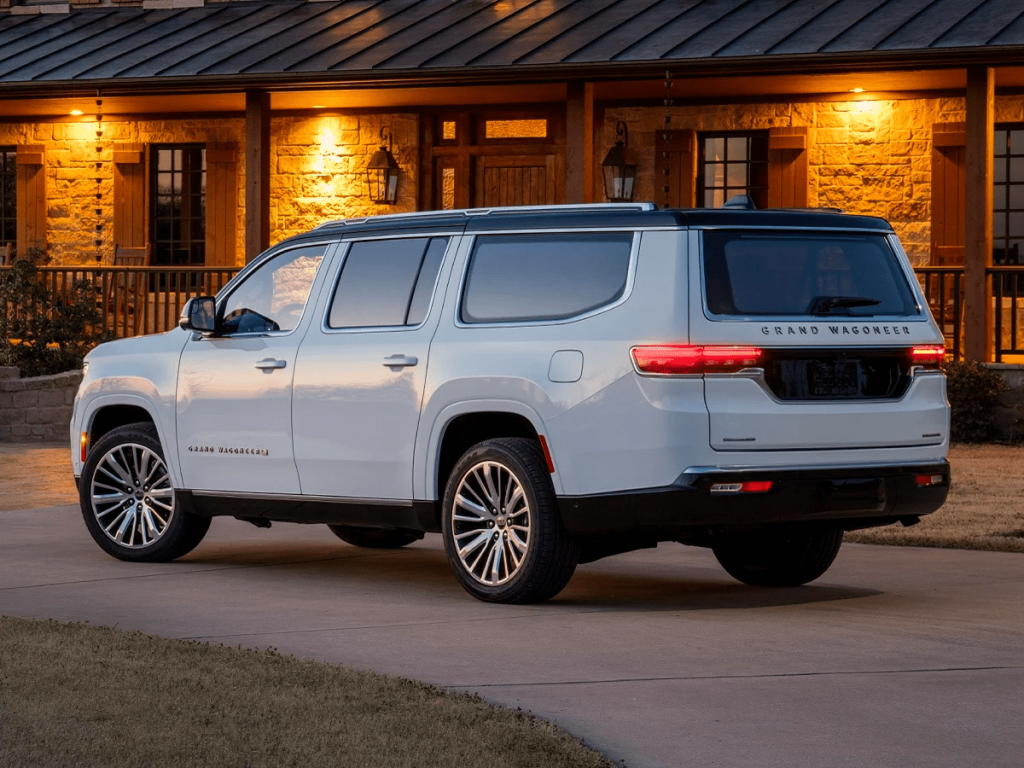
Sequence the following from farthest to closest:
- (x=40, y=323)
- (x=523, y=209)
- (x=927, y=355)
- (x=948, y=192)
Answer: (x=948, y=192)
(x=40, y=323)
(x=523, y=209)
(x=927, y=355)

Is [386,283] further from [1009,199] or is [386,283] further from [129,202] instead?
[129,202]

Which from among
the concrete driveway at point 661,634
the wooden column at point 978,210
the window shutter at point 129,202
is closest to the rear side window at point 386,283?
the concrete driveway at point 661,634

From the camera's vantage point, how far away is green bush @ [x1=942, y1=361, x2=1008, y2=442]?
1766 cm

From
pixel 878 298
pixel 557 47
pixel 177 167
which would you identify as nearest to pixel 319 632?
pixel 878 298

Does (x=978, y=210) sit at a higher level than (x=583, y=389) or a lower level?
higher

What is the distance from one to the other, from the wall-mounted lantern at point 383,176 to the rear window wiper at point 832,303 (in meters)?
14.6

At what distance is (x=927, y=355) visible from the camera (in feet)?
27.1

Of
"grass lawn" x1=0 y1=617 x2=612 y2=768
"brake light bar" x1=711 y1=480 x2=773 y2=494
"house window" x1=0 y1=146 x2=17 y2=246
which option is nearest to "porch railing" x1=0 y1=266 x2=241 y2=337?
"house window" x1=0 y1=146 x2=17 y2=246

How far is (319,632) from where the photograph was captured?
7547 mm

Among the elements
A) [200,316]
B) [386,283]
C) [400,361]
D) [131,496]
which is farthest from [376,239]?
[131,496]

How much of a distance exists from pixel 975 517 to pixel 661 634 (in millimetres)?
5096

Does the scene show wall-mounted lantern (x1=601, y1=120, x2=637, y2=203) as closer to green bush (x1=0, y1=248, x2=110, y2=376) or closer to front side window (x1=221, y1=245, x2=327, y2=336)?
green bush (x1=0, y1=248, x2=110, y2=376)

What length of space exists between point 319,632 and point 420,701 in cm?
174

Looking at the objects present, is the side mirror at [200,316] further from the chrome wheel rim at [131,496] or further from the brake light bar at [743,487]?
the brake light bar at [743,487]
